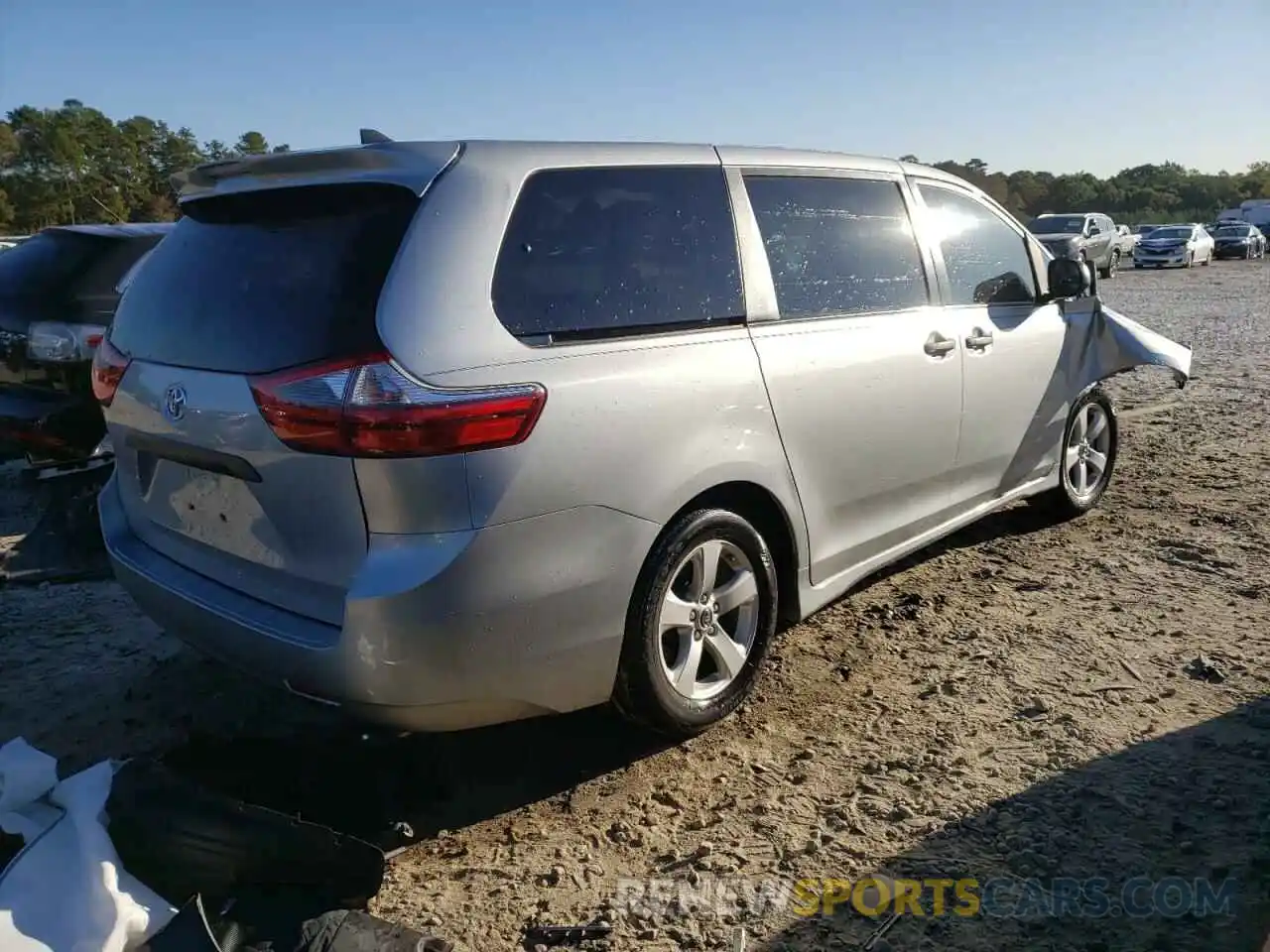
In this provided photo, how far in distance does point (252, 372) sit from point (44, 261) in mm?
4016

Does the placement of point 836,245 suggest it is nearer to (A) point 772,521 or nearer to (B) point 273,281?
(A) point 772,521

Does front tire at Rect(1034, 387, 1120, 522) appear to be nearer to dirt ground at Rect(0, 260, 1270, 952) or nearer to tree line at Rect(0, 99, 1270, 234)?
dirt ground at Rect(0, 260, 1270, 952)

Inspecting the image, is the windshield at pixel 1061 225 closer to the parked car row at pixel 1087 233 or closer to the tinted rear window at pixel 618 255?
the parked car row at pixel 1087 233

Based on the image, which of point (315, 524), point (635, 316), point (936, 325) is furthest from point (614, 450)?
point (936, 325)

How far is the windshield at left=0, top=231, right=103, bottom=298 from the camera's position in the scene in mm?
5523

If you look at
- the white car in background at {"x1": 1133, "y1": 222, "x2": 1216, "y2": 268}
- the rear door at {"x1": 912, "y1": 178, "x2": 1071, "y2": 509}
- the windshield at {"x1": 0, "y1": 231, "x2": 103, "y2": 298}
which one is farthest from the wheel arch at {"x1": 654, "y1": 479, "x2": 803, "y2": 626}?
the white car in background at {"x1": 1133, "y1": 222, "x2": 1216, "y2": 268}

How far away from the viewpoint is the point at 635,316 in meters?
2.95

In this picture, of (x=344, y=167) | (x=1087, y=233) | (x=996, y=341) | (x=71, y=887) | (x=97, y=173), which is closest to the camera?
(x=71, y=887)

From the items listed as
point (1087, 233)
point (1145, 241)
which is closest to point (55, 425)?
point (1087, 233)

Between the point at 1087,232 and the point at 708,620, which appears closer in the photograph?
the point at 708,620

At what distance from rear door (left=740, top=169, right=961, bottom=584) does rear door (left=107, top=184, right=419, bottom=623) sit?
1363 millimetres

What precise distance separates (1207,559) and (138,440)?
4685 millimetres

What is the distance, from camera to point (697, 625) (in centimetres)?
316

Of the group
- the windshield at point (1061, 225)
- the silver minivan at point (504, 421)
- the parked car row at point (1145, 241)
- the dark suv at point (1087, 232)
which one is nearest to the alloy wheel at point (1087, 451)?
the silver minivan at point (504, 421)
